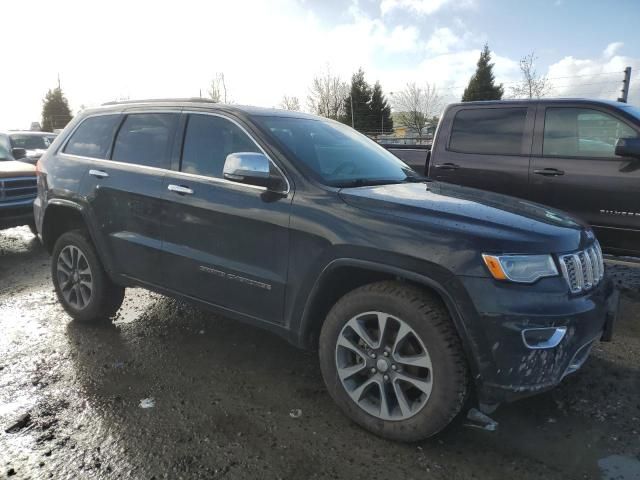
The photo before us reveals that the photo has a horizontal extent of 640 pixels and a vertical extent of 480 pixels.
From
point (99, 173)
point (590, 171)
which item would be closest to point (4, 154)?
point (99, 173)

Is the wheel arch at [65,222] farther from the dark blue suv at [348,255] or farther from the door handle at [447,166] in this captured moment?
the door handle at [447,166]

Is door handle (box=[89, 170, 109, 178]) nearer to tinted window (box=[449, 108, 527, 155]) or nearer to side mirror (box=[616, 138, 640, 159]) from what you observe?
tinted window (box=[449, 108, 527, 155])

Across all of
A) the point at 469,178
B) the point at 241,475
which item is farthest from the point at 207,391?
the point at 469,178

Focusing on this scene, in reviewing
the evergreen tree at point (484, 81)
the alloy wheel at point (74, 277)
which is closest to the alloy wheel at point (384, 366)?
the alloy wheel at point (74, 277)

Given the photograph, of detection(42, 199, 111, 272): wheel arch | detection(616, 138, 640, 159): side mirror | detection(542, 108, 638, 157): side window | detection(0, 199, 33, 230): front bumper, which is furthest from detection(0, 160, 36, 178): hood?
detection(616, 138, 640, 159): side mirror

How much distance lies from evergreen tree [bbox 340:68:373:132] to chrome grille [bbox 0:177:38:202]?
1346 inches

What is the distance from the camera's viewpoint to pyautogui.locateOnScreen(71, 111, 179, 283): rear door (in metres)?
3.53

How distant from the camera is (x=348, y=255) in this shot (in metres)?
2.58

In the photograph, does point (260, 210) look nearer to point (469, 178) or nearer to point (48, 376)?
point (48, 376)

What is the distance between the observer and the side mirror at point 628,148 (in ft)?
14.5

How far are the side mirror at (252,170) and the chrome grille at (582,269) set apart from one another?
5.25ft

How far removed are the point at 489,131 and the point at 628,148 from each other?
1.44m

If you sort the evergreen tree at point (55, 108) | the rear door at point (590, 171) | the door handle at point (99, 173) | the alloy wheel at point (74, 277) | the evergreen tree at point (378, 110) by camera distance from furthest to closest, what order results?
the evergreen tree at point (55, 108)
the evergreen tree at point (378, 110)
the rear door at point (590, 171)
the alloy wheel at point (74, 277)
the door handle at point (99, 173)

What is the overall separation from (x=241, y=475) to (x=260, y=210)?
1439mm
